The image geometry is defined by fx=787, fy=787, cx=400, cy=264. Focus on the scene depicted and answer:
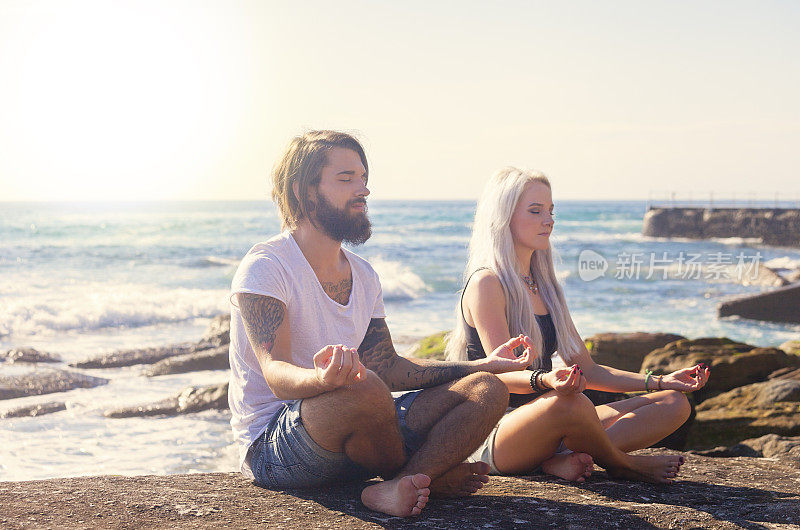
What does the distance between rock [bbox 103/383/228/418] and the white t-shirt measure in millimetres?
5612

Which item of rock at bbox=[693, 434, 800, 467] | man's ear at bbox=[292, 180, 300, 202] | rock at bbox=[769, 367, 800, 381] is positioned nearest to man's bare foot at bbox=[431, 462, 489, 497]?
man's ear at bbox=[292, 180, 300, 202]

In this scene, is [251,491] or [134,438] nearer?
[251,491]

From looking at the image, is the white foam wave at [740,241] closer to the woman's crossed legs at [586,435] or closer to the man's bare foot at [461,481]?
the woman's crossed legs at [586,435]

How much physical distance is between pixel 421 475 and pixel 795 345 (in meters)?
10.8

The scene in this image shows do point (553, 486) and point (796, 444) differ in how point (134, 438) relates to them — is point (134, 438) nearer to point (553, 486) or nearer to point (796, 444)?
point (553, 486)

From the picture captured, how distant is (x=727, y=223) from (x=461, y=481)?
4965 centimetres

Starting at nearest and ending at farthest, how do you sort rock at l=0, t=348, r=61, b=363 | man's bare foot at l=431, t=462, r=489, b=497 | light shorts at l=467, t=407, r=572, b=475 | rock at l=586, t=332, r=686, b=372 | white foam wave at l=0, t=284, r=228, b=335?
man's bare foot at l=431, t=462, r=489, b=497, light shorts at l=467, t=407, r=572, b=475, rock at l=586, t=332, r=686, b=372, rock at l=0, t=348, r=61, b=363, white foam wave at l=0, t=284, r=228, b=335

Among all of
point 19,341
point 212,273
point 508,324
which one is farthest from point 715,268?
point 508,324

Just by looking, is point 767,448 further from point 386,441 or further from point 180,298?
point 180,298

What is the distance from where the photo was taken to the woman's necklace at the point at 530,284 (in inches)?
177

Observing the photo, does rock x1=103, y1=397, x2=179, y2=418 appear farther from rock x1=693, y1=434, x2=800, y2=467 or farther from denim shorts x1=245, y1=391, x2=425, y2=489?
rock x1=693, y1=434, x2=800, y2=467

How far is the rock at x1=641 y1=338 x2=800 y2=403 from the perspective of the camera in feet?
26.8

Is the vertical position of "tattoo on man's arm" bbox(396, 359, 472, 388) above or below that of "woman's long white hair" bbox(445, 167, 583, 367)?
below

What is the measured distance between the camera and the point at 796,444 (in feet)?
18.2
